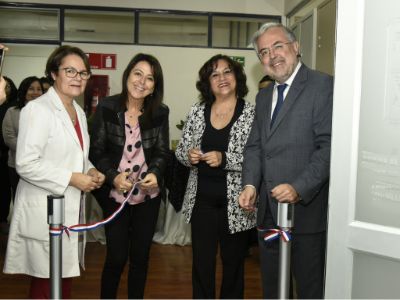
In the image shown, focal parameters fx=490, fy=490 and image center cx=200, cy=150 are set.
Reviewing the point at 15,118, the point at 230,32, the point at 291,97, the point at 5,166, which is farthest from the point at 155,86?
the point at 230,32

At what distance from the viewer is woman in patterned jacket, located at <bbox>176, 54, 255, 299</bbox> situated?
261 centimetres

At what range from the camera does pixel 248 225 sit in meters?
2.62

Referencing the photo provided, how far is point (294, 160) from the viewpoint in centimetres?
220

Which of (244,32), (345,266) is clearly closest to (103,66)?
(244,32)

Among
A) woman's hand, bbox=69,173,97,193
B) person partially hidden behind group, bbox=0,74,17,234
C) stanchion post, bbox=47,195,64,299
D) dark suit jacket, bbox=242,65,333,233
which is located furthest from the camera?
person partially hidden behind group, bbox=0,74,17,234

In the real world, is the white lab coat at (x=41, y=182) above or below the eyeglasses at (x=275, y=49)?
below

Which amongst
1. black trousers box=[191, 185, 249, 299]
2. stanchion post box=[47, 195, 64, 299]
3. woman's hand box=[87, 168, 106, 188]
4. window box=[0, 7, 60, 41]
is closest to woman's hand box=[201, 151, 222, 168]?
black trousers box=[191, 185, 249, 299]

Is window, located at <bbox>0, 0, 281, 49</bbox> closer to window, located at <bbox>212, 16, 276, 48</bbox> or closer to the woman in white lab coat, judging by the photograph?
window, located at <bbox>212, 16, 276, 48</bbox>

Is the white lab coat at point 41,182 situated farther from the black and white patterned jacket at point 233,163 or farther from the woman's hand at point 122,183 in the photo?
the black and white patterned jacket at point 233,163

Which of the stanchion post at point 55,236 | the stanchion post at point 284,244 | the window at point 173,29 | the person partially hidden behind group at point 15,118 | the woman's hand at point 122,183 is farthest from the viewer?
the window at point 173,29

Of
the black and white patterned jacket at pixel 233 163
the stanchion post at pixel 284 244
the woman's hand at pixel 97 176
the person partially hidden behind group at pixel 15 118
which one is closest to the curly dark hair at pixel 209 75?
the black and white patterned jacket at pixel 233 163

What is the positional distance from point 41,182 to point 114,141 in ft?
1.70

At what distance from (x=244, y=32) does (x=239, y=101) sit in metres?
4.33

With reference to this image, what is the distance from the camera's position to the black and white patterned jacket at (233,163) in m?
2.59
